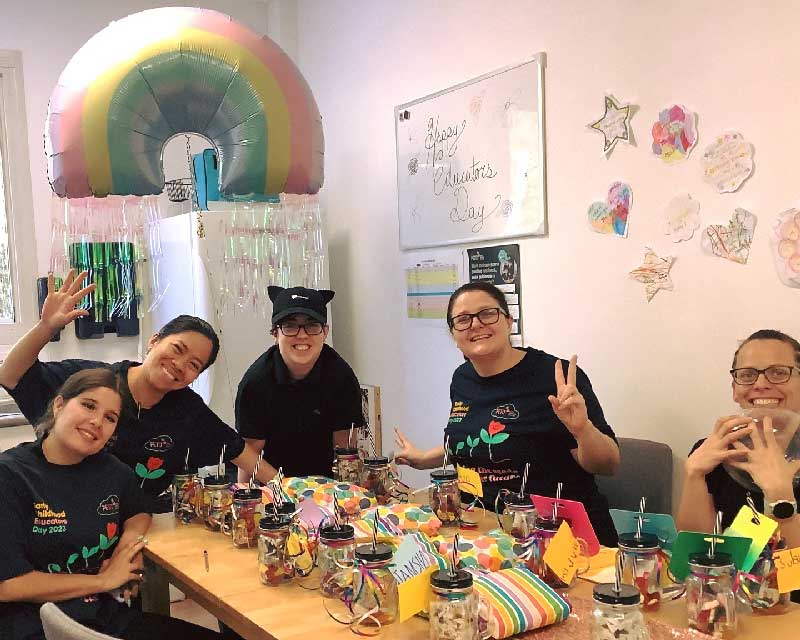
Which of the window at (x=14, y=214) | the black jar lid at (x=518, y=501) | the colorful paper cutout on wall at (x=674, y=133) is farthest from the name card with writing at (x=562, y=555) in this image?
the window at (x=14, y=214)

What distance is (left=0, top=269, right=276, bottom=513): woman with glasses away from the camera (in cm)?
214

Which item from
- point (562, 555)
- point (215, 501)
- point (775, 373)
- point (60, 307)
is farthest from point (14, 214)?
point (775, 373)

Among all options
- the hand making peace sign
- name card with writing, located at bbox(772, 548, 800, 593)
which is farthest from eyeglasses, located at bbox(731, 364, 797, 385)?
name card with writing, located at bbox(772, 548, 800, 593)

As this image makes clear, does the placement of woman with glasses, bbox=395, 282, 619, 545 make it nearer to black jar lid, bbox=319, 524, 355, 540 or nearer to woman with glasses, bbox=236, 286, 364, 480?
woman with glasses, bbox=236, 286, 364, 480

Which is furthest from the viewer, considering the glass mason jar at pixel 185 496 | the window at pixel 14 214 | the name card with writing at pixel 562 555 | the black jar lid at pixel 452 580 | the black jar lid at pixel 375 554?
the window at pixel 14 214

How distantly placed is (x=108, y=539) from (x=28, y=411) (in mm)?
636

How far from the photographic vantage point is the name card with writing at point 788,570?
1.30 m

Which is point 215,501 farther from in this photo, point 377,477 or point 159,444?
point 377,477

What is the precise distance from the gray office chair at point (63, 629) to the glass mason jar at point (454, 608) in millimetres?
480

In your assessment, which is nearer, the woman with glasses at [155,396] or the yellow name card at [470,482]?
the yellow name card at [470,482]

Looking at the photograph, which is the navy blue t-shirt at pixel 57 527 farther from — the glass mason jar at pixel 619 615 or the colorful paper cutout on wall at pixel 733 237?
the colorful paper cutout on wall at pixel 733 237

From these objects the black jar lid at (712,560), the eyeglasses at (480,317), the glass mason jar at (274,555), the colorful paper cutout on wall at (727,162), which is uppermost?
the colorful paper cutout on wall at (727,162)

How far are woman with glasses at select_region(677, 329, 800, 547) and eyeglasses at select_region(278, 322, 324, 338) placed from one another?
46.1 inches

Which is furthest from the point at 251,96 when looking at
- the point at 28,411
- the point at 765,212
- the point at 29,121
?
the point at 29,121
